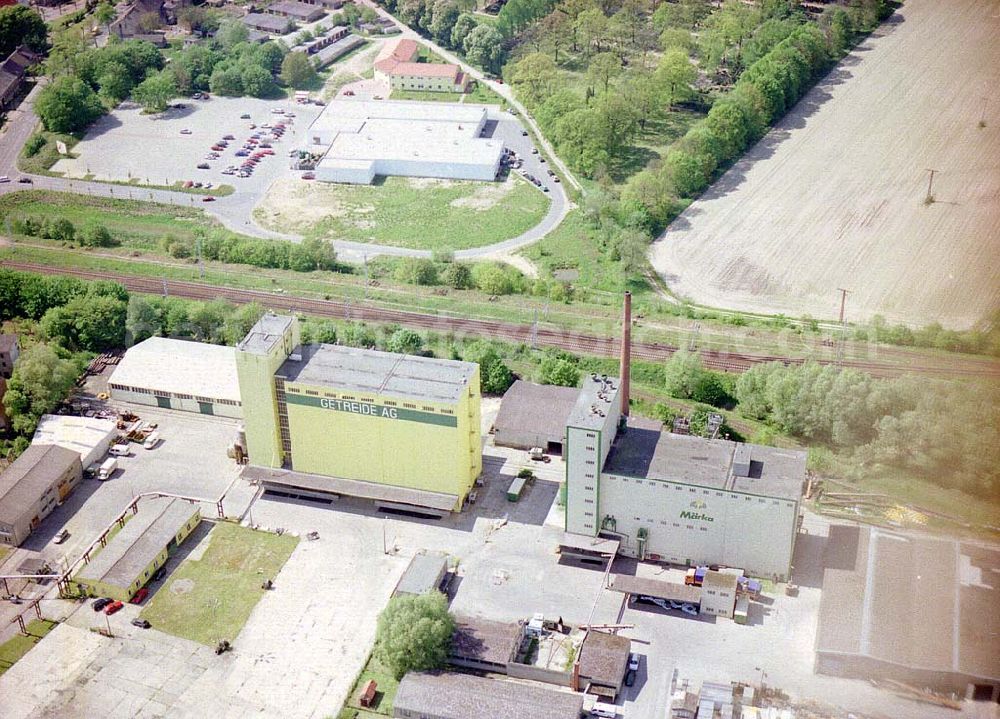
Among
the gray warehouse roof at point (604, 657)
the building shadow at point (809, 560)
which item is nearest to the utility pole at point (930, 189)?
the building shadow at point (809, 560)

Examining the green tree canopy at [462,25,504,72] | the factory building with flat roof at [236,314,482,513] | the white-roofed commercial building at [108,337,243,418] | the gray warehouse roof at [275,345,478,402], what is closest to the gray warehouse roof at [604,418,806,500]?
the factory building with flat roof at [236,314,482,513]

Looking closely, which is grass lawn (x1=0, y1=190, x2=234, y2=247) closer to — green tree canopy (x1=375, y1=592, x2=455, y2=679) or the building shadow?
green tree canopy (x1=375, y1=592, x2=455, y2=679)

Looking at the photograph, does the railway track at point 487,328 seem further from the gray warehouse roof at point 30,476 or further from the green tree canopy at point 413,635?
the green tree canopy at point 413,635

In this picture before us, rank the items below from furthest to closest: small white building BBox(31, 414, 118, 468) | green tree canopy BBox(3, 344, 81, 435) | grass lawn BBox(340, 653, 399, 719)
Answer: green tree canopy BBox(3, 344, 81, 435) → small white building BBox(31, 414, 118, 468) → grass lawn BBox(340, 653, 399, 719)

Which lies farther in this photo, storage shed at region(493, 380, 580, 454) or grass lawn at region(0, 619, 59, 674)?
storage shed at region(493, 380, 580, 454)

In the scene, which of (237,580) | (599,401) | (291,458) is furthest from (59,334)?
(599,401)

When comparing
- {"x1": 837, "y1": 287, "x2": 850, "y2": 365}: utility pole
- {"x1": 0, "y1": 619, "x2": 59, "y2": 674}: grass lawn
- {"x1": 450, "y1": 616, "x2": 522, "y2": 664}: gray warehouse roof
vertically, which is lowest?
{"x1": 0, "y1": 619, "x2": 59, "y2": 674}: grass lawn
